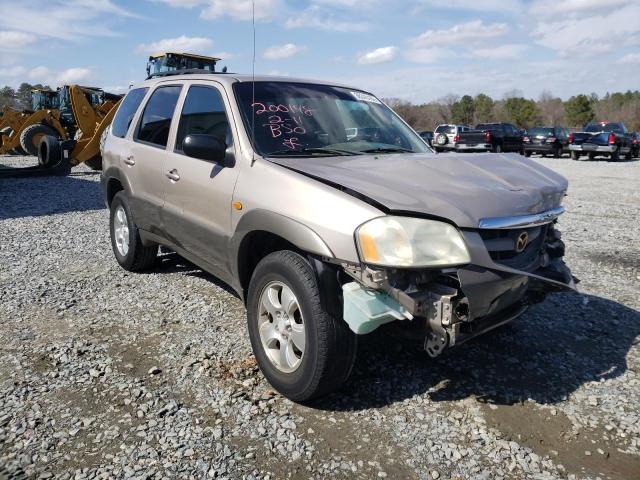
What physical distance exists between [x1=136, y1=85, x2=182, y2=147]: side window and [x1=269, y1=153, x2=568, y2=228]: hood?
5.46 feet

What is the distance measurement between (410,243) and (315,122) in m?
1.62

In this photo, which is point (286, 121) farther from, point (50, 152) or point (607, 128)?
point (607, 128)

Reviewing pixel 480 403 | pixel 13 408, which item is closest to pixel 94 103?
pixel 13 408

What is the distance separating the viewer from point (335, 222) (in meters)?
2.77

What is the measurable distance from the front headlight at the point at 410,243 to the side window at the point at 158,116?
255cm

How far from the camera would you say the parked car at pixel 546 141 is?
90.3ft

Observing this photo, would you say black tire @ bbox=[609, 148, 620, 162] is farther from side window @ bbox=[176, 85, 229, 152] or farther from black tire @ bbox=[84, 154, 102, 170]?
side window @ bbox=[176, 85, 229, 152]

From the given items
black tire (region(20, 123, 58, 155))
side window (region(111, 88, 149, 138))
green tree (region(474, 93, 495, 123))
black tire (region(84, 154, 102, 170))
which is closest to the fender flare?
side window (region(111, 88, 149, 138))

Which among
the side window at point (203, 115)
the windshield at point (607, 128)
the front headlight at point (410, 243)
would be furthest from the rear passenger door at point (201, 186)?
the windshield at point (607, 128)

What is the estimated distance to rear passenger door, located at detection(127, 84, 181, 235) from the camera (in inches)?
180

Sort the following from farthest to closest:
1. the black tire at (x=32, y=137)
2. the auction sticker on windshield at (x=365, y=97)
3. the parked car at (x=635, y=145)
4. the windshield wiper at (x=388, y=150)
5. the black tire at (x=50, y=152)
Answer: the parked car at (x=635, y=145)
the black tire at (x=32, y=137)
the black tire at (x=50, y=152)
the auction sticker on windshield at (x=365, y=97)
the windshield wiper at (x=388, y=150)

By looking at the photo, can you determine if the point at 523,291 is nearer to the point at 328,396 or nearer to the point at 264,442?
the point at 328,396

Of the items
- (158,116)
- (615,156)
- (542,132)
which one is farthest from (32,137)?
(615,156)

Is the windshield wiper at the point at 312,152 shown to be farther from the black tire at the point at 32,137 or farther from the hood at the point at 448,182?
the black tire at the point at 32,137
